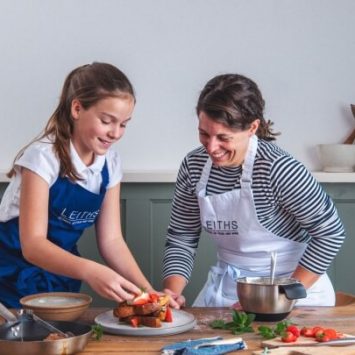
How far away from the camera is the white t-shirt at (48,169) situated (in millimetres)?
1768

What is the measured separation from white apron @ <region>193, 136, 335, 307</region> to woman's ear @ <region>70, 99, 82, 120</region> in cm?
40

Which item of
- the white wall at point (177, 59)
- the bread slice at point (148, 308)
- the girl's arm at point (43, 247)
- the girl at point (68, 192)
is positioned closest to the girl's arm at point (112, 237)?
the girl at point (68, 192)

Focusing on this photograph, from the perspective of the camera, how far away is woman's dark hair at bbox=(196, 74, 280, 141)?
176cm

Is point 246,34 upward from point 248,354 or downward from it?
upward

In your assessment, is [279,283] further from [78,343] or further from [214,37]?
[214,37]

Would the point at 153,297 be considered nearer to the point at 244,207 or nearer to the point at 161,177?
the point at 244,207

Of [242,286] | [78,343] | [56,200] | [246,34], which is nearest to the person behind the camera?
[78,343]

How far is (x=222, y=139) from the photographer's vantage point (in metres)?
1.78

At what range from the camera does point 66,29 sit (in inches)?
109

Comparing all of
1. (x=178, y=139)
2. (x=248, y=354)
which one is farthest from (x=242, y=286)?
(x=178, y=139)

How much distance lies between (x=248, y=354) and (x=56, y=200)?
2.55 ft

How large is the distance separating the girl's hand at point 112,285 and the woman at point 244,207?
1.39 ft

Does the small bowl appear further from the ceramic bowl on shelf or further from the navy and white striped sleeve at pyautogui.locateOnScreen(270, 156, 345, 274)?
the ceramic bowl on shelf

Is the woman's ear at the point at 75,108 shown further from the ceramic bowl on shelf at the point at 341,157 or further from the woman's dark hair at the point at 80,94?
the ceramic bowl on shelf at the point at 341,157
